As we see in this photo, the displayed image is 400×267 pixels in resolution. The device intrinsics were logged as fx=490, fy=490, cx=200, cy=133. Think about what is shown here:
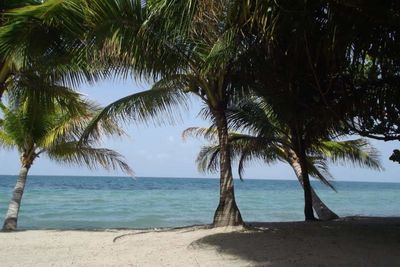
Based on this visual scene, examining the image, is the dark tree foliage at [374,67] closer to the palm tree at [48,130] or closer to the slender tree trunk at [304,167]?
the slender tree trunk at [304,167]

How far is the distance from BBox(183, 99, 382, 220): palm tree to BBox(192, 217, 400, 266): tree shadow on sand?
2.66 m

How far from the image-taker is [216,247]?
7.79 meters

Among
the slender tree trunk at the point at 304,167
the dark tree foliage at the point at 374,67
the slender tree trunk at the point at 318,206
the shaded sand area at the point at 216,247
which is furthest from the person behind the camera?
the slender tree trunk at the point at 318,206

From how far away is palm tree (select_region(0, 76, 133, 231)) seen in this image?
37.0 ft

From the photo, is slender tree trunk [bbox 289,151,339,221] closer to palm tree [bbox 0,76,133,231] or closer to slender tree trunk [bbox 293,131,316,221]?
slender tree trunk [bbox 293,131,316,221]

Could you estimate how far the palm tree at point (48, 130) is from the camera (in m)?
11.3

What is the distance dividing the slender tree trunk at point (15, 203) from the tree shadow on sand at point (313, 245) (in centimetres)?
589

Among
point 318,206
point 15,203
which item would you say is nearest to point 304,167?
point 318,206

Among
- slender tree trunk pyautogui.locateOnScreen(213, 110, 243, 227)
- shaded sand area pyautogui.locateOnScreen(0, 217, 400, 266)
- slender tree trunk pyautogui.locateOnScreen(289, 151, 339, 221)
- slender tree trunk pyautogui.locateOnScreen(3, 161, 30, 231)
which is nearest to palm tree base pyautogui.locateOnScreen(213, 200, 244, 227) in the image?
slender tree trunk pyautogui.locateOnScreen(213, 110, 243, 227)

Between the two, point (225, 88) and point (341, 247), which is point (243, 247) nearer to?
point (341, 247)

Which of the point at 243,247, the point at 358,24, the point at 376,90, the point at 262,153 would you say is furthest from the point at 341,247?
the point at 262,153

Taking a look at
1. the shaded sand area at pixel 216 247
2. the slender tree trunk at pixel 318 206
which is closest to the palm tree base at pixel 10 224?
the shaded sand area at pixel 216 247

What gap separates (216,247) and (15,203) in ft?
22.6

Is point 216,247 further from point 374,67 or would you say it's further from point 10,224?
point 10,224
